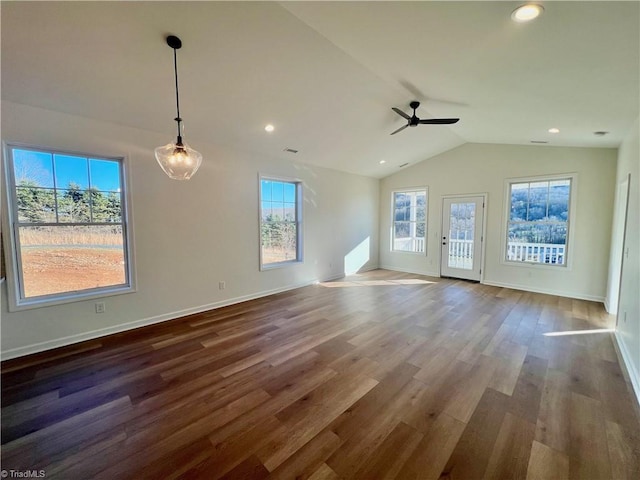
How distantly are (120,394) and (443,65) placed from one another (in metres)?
4.15

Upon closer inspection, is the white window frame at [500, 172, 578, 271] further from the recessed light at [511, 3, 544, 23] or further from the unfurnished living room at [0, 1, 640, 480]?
the recessed light at [511, 3, 544, 23]

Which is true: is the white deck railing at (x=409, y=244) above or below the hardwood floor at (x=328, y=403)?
above

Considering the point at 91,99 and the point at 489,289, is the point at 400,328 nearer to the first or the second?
the point at 489,289

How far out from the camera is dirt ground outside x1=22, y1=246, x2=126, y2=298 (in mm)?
3018

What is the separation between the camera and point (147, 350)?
3.00 meters

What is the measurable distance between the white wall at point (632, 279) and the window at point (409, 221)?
3754mm

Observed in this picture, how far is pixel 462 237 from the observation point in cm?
641

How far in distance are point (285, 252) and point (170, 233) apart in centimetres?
229

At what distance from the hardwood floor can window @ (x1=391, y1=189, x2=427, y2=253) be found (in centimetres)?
368

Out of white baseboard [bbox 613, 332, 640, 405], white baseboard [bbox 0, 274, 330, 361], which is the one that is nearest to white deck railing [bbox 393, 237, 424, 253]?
white baseboard [bbox 613, 332, 640, 405]

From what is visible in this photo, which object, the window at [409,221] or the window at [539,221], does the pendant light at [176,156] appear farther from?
the window at [539,221]

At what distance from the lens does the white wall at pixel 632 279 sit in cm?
249

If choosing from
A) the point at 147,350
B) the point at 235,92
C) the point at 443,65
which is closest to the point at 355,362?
the point at 147,350
